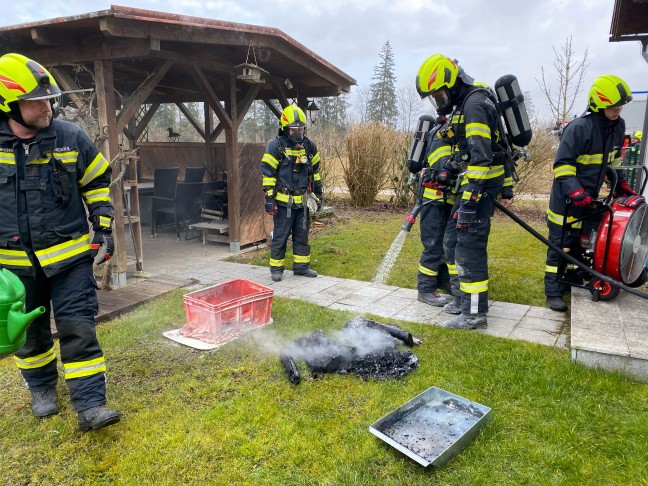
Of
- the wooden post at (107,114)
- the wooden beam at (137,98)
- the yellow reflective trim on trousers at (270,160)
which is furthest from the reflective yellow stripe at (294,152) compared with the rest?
the wooden post at (107,114)

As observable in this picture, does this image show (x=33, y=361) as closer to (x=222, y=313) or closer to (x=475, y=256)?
(x=222, y=313)

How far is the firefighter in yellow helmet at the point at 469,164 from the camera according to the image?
3676 mm

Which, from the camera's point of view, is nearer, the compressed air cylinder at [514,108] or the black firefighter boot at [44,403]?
the black firefighter boot at [44,403]

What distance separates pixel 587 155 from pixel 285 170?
332 cm

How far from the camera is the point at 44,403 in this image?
9.32ft

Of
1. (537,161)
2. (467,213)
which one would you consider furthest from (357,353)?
(537,161)

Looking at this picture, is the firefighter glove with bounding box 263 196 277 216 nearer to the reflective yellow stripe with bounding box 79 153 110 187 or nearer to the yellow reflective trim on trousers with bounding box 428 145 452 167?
the yellow reflective trim on trousers with bounding box 428 145 452 167

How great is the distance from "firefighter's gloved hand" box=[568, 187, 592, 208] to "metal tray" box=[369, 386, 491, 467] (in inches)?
88.4

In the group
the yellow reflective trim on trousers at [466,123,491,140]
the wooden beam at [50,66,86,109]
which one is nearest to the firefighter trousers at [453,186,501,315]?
the yellow reflective trim on trousers at [466,123,491,140]

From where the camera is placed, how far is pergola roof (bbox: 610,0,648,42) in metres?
5.74

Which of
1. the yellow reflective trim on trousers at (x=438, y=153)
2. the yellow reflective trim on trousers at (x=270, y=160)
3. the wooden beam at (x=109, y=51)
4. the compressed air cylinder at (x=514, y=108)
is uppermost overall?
the wooden beam at (x=109, y=51)

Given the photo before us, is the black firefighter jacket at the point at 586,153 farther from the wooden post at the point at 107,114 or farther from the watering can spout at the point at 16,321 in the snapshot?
the wooden post at the point at 107,114

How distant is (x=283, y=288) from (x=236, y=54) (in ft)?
12.2

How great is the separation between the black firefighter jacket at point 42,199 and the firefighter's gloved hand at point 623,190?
4.64 metres
